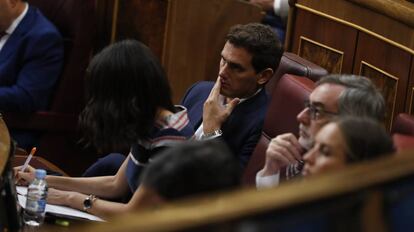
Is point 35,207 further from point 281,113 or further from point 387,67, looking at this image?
point 387,67

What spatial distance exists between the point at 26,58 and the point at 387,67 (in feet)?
4.84

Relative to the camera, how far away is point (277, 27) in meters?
4.19

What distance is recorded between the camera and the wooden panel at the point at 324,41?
123 inches

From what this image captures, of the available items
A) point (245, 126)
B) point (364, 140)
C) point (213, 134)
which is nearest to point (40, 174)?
point (213, 134)

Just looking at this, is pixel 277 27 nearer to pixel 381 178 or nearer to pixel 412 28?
pixel 412 28

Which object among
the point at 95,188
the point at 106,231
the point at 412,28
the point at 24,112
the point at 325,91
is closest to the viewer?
the point at 106,231

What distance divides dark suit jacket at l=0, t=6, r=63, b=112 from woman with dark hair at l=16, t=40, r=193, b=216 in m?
1.33

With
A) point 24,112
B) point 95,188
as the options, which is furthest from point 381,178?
point 24,112

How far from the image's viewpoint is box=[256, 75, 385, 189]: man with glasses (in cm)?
202

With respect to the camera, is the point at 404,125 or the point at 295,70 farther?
→ the point at 295,70

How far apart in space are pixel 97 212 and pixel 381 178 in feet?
5.14

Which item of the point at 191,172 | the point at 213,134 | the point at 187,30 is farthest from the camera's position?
the point at 187,30

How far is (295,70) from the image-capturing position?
9.11 feet

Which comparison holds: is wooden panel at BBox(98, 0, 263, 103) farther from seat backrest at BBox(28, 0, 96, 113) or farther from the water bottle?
the water bottle
